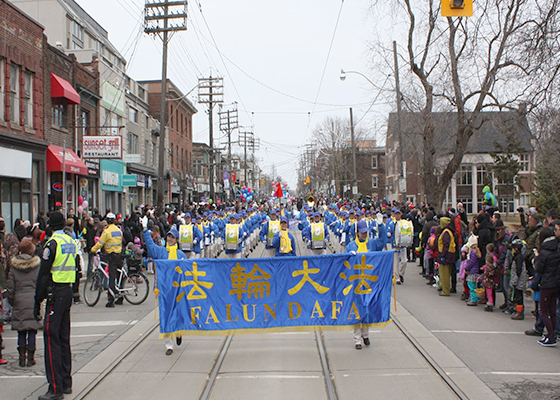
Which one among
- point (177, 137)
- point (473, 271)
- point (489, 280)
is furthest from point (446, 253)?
point (177, 137)

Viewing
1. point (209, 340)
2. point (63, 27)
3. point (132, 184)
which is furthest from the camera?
point (132, 184)

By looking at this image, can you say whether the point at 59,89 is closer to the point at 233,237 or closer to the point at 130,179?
the point at 130,179

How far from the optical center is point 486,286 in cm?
1068

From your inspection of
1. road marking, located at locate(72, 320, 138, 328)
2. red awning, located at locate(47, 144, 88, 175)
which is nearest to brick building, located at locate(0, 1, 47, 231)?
red awning, located at locate(47, 144, 88, 175)

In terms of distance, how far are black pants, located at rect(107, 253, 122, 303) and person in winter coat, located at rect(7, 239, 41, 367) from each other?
3532 mm

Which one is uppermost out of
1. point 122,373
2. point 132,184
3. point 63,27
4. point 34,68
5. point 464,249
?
point 63,27

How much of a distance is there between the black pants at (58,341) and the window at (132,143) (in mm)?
30537

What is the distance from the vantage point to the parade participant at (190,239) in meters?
15.4

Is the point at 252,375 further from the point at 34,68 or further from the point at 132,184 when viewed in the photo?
the point at 132,184

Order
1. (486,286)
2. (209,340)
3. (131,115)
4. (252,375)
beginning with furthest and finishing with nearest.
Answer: (131,115)
(486,286)
(209,340)
(252,375)

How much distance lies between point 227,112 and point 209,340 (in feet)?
164

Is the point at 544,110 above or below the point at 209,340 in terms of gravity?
above

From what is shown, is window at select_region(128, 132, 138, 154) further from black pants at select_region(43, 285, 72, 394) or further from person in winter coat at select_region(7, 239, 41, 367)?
black pants at select_region(43, 285, 72, 394)

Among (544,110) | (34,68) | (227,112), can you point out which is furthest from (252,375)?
(227,112)
